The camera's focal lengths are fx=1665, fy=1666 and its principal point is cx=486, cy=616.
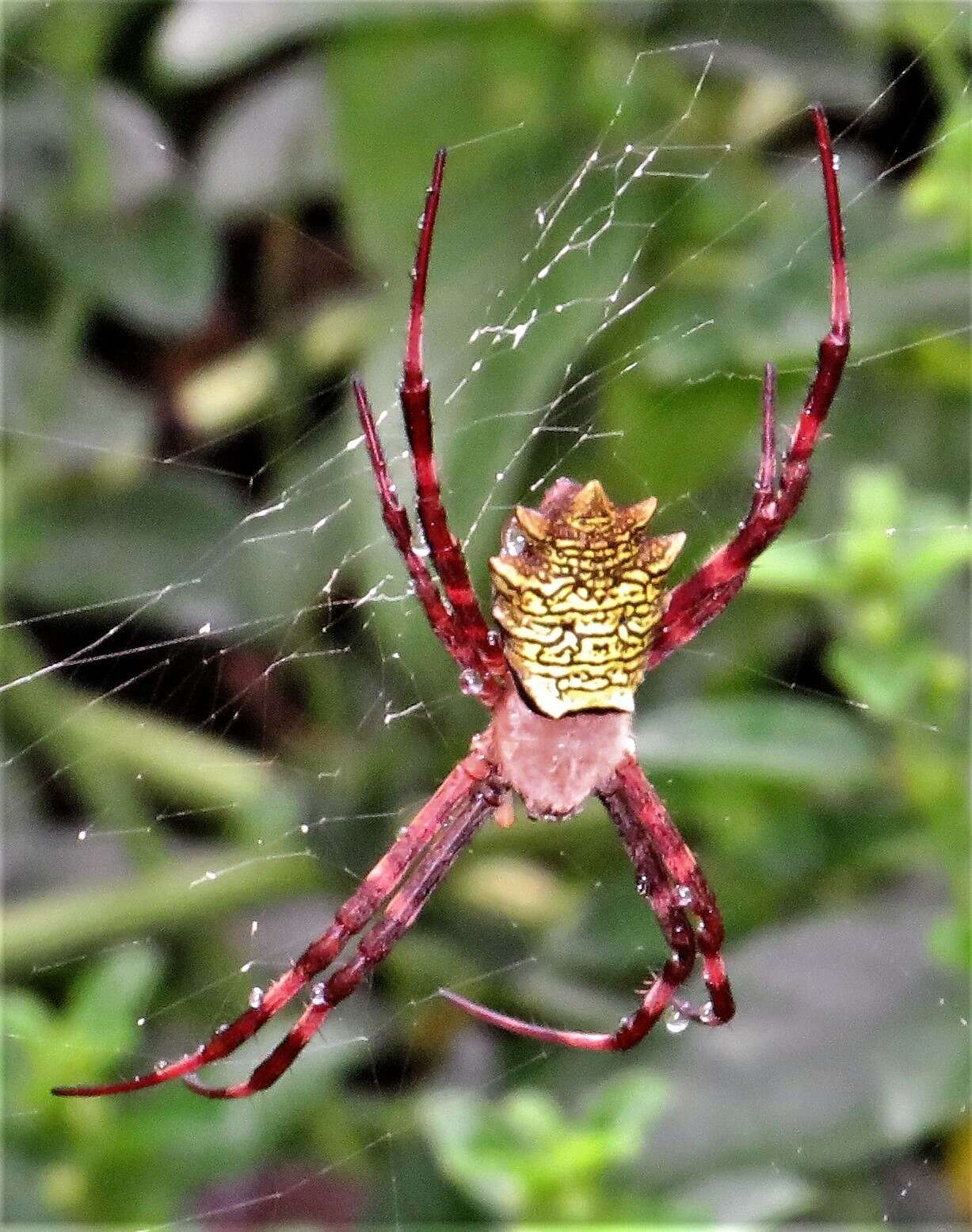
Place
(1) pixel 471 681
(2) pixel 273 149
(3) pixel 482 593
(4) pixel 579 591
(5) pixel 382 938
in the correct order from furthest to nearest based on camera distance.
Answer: (2) pixel 273 149
(3) pixel 482 593
(5) pixel 382 938
(1) pixel 471 681
(4) pixel 579 591

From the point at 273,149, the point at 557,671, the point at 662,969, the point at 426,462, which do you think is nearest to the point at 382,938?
the point at 662,969

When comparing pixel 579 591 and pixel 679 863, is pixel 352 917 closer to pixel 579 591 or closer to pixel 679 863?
pixel 679 863

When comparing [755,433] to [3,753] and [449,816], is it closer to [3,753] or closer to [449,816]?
[449,816]

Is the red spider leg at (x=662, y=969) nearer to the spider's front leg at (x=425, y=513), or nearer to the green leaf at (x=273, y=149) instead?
the spider's front leg at (x=425, y=513)

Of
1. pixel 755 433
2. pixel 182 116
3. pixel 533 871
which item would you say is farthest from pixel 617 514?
pixel 182 116

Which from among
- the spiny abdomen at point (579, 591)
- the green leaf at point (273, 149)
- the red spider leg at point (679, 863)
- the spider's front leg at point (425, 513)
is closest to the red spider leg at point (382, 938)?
the red spider leg at point (679, 863)

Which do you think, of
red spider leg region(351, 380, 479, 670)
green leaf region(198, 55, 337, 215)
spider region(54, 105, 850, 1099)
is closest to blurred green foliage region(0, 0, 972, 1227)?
green leaf region(198, 55, 337, 215)

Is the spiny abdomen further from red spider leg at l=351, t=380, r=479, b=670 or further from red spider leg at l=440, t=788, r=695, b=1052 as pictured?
red spider leg at l=440, t=788, r=695, b=1052

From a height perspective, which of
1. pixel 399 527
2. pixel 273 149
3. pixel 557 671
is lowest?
pixel 557 671
